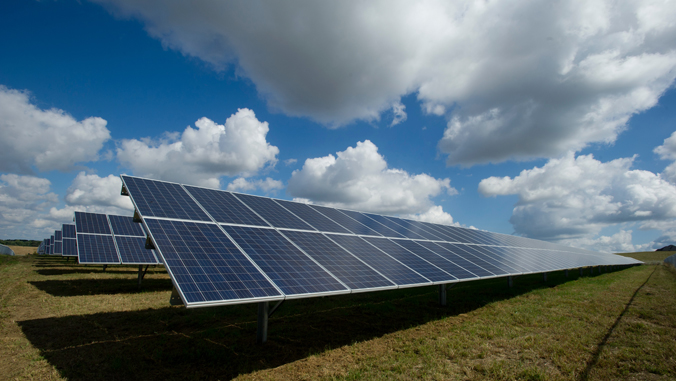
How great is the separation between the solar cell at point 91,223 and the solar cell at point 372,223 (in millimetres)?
22443

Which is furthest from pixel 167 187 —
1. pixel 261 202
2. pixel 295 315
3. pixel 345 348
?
pixel 345 348

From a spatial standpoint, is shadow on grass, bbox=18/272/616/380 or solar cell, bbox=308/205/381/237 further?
solar cell, bbox=308/205/381/237

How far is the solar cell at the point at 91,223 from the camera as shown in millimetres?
26547

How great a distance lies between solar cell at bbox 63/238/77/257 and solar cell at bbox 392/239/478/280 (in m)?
31.9

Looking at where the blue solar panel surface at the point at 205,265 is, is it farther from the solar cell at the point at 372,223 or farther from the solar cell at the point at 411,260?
the solar cell at the point at 372,223

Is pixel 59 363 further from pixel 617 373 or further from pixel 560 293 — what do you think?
pixel 560 293

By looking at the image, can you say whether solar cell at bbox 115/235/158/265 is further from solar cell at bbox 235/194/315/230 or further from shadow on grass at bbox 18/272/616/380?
solar cell at bbox 235/194/315/230

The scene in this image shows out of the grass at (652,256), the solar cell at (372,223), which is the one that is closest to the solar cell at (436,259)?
the solar cell at (372,223)

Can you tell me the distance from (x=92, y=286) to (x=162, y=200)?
1511 cm

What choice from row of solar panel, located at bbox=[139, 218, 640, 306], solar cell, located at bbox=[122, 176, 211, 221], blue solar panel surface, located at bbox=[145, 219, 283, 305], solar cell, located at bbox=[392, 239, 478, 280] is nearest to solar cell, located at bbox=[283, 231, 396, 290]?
row of solar panel, located at bbox=[139, 218, 640, 306]

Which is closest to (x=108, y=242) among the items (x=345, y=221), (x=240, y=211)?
(x=240, y=211)

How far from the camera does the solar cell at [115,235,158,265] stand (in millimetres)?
21078

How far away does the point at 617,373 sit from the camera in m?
8.17

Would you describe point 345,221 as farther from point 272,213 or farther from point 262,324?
point 262,324
